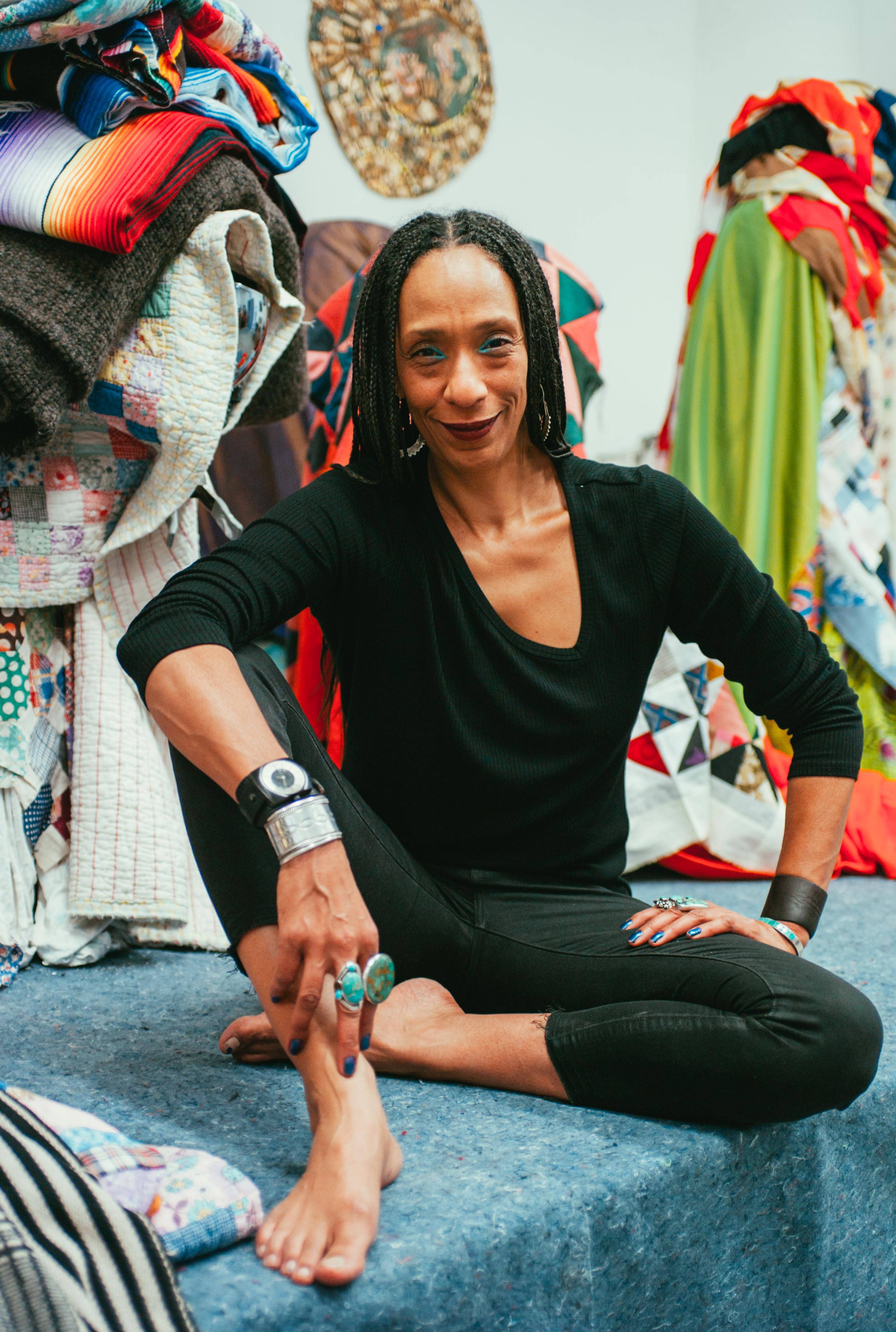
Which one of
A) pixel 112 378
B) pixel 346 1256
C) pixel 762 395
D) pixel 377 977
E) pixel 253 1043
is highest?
pixel 112 378

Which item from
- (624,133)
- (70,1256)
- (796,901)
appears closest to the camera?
(70,1256)

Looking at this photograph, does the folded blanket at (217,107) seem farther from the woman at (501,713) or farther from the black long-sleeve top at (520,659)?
the black long-sleeve top at (520,659)

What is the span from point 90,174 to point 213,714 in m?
0.71

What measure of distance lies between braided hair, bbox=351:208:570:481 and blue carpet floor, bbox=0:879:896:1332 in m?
0.61

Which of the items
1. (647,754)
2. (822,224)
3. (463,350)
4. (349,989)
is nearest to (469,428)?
(463,350)

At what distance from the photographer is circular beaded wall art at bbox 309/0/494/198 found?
2.71m

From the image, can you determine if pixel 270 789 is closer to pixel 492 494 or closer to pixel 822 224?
pixel 492 494

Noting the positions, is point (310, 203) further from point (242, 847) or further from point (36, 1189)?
point (36, 1189)

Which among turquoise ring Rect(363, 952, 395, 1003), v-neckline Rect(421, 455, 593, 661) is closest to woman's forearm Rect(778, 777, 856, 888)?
v-neckline Rect(421, 455, 593, 661)

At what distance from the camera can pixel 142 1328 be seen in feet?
2.06

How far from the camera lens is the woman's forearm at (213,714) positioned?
2.86 feet

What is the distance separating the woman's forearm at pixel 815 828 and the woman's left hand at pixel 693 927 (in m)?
0.09

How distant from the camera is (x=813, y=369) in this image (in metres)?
2.31

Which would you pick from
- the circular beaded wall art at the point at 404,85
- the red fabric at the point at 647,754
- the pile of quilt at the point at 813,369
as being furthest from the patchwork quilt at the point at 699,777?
the circular beaded wall art at the point at 404,85
